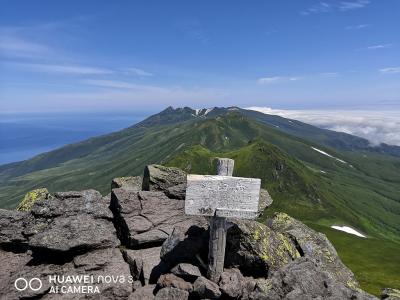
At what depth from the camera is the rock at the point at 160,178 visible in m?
33.0

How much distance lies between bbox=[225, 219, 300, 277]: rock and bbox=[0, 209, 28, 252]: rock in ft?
49.7

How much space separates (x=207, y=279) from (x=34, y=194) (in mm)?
20239

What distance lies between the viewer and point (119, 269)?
23.1 m

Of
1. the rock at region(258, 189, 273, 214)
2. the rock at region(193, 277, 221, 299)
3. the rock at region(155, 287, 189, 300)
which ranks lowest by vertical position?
the rock at region(155, 287, 189, 300)

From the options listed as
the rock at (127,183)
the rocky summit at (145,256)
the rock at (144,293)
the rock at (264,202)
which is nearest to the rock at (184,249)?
the rocky summit at (145,256)

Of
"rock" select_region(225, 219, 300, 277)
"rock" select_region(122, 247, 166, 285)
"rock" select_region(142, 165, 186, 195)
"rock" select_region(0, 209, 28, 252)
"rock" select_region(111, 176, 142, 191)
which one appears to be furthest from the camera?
"rock" select_region(111, 176, 142, 191)

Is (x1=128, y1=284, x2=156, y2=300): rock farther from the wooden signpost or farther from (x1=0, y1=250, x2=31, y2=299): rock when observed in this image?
(x1=0, y1=250, x2=31, y2=299): rock

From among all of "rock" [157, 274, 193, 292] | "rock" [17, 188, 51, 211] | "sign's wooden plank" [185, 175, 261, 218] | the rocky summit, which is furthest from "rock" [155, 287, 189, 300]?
"rock" [17, 188, 51, 211]

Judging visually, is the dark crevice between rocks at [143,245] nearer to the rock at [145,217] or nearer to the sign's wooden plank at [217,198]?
the rock at [145,217]

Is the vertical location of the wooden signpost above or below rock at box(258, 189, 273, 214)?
above

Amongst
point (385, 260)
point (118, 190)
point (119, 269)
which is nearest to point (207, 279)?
point (119, 269)

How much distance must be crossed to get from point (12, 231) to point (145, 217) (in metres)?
9.47

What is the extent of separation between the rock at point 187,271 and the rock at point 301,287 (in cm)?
321

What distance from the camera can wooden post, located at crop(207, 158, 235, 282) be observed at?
65.6 feet
